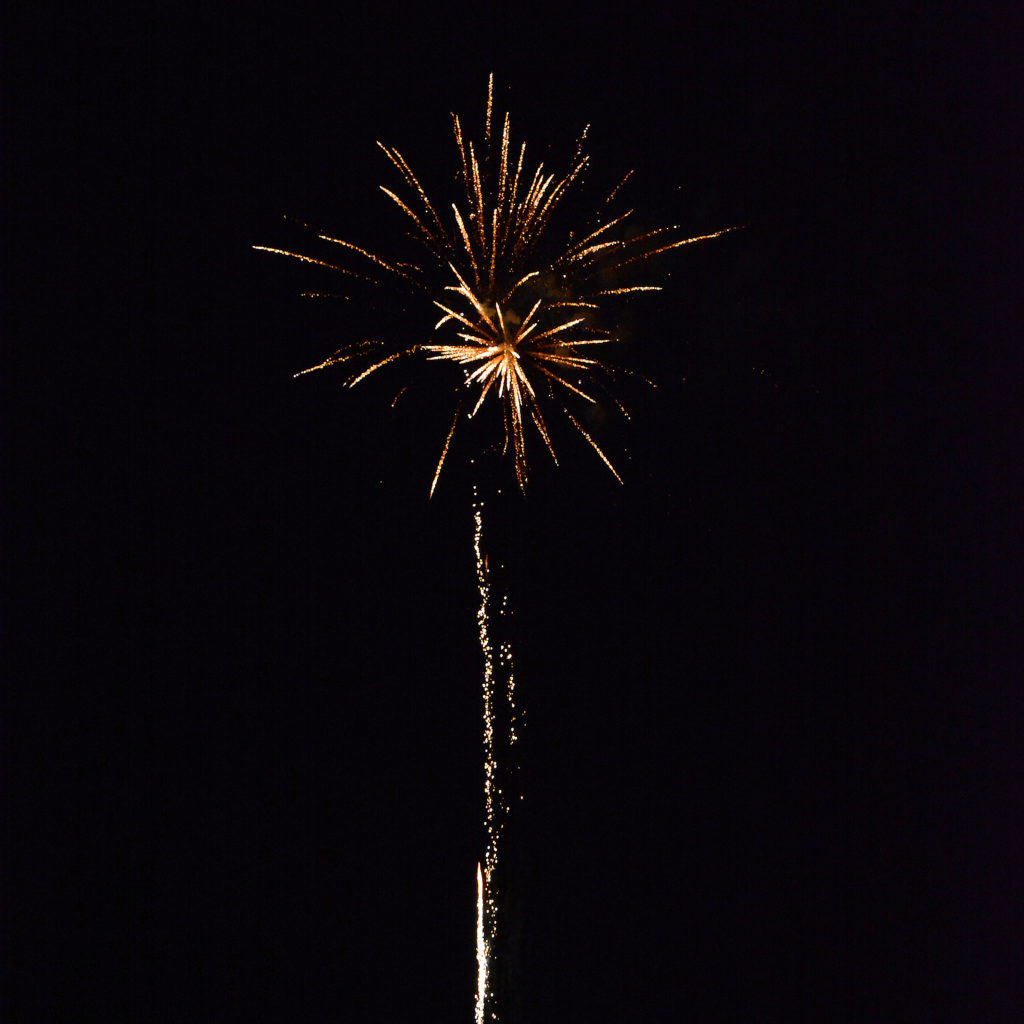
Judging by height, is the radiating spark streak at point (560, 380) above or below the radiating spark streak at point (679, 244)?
below

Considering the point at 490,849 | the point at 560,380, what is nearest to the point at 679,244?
the point at 560,380

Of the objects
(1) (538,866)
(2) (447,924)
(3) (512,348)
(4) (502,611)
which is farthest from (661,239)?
(2) (447,924)

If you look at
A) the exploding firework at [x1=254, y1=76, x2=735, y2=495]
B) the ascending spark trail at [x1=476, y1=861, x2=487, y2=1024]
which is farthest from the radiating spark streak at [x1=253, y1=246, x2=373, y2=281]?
the ascending spark trail at [x1=476, y1=861, x2=487, y2=1024]

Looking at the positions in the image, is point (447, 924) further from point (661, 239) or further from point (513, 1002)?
point (661, 239)

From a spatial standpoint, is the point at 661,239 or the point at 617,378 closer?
the point at 661,239

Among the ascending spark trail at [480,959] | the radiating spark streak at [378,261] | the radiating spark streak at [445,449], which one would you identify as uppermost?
the radiating spark streak at [378,261]

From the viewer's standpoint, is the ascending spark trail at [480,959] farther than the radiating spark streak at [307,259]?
Yes

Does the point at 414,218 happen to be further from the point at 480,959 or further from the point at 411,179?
the point at 480,959

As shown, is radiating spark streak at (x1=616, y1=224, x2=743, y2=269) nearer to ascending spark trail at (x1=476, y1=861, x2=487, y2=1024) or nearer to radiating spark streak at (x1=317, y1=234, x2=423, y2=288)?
radiating spark streak at (x1=317, y1=234, x2=423, y2=288)

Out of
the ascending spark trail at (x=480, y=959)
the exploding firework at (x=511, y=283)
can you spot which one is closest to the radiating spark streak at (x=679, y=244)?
the exploding firework at (x=511, y=283)

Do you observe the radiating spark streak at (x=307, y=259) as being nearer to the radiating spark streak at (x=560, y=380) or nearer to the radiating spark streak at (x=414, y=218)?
the radiating spark streak at (x=414, y=218)

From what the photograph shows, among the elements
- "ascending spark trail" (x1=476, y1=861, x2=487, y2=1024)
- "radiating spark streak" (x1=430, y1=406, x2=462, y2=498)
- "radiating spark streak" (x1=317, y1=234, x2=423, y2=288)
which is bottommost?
"ascending spark trail" (x1=476, y1=861, x2=487, y2=1024)
